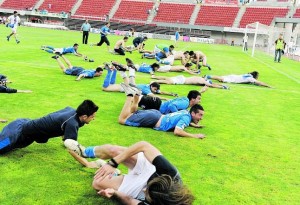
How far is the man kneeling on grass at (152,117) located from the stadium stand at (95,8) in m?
61.5

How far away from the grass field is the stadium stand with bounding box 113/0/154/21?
178 ft

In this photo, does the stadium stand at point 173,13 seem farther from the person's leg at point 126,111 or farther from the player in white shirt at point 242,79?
the person's leg at point 126,111

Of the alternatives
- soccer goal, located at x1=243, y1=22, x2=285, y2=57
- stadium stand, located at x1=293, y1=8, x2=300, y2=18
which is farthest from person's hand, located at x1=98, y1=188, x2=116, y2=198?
stadium stand, located at x1=293, y1=8, x2=300, y2=18

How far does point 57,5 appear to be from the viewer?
70.3 meters

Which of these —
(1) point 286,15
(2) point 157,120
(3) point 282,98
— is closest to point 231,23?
(1) point 286,15

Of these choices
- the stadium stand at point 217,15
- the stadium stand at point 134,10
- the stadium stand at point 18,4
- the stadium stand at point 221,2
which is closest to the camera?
the stadium stand at point 217,15

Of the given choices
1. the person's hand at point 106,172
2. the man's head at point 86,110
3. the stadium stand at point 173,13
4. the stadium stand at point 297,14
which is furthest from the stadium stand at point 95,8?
the person's hand at point 106,172

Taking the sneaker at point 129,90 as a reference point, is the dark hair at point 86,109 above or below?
above

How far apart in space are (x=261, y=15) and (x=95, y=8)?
31.4m

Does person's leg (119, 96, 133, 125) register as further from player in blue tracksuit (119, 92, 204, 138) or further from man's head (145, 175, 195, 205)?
man's head (145, 175, 195, 205)

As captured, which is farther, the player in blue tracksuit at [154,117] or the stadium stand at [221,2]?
the stadium stand at [221,2]

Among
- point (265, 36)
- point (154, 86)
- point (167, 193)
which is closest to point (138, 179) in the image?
point (167, 193)

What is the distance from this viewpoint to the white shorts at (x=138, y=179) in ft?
14.0

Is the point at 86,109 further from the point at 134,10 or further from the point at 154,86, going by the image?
the point at 134,10
